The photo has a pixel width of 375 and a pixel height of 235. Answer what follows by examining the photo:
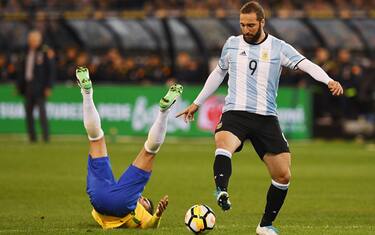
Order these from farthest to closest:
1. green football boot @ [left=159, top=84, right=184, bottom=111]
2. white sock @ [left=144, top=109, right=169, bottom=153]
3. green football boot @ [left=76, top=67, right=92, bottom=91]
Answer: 1. green football boot @ [left=76, top=67, right=92, bottom=91]
2. white sock @ [left=144, top=109, right=169, bottom=153]
3. green football boot @ [left=159, top=84, right=184, bottom=111]

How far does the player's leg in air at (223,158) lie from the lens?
10.6 meters

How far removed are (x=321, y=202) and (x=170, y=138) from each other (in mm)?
14112

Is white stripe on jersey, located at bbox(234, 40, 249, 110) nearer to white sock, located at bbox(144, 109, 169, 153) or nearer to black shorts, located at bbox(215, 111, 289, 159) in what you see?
black shorts, located at bbox(215, 111, 289, 159)

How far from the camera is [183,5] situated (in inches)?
1516


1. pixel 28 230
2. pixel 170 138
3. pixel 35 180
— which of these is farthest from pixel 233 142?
pixel 170 138

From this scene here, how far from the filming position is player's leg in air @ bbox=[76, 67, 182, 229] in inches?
443

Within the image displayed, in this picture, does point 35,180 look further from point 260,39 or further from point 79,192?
point 260,39

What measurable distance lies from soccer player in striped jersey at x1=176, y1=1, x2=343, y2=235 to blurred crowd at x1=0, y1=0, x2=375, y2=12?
2428 centimetres

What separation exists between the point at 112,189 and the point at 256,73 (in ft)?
6.10

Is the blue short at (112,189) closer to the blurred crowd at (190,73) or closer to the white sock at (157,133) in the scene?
the white sock at (157,133)

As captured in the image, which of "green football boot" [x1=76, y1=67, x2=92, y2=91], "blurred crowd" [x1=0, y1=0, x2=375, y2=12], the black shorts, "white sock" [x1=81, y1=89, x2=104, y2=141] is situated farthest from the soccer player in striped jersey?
"blurred crowd" [x1=0, y1=0, x2=375, y2=12]

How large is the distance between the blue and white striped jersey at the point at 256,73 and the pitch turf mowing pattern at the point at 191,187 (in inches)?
50.9

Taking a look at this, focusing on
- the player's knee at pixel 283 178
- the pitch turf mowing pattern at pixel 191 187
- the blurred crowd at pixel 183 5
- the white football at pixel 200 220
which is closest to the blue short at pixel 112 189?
the pitch turf mowing pattern at pixel 191 187

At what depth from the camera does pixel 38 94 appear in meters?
25.7
